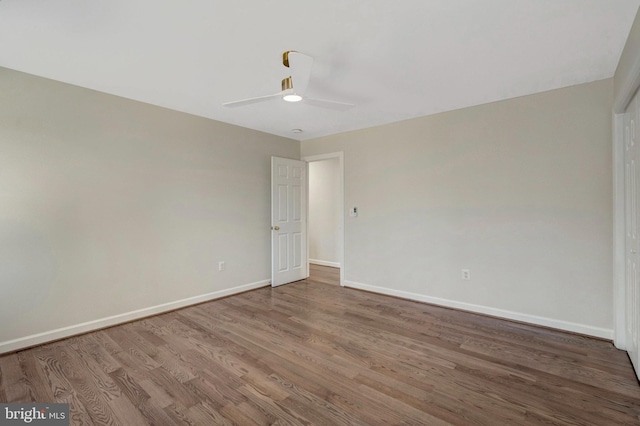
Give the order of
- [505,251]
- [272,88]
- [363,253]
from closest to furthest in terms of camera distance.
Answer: [272,88] → [505,251] → [363,253]

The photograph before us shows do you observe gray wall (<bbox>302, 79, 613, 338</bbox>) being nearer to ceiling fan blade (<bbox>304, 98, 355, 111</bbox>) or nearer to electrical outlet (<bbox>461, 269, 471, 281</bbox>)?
electrical outlet (<bbox>461, 269, 471, 281</bbox>)

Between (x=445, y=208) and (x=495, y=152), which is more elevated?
(x=495, y=152)

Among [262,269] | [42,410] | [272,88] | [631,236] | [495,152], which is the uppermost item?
[272,88]

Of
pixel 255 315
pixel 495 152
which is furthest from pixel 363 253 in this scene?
pixel 495 152

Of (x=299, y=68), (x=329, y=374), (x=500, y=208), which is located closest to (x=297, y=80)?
(x=299, y=68)

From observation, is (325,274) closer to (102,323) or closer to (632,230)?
(102,323)

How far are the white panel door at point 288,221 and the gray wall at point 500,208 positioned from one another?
1.14 m

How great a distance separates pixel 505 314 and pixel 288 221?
3.24 m

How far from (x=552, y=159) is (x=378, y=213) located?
2.07 m

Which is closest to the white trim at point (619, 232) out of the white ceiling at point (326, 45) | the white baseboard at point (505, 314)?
the white baseboard at point (505, 314)

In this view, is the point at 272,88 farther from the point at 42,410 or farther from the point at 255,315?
the point at 42,410

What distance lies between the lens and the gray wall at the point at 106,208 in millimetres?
2607

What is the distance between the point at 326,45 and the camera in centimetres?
214

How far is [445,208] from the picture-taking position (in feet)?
12.1
